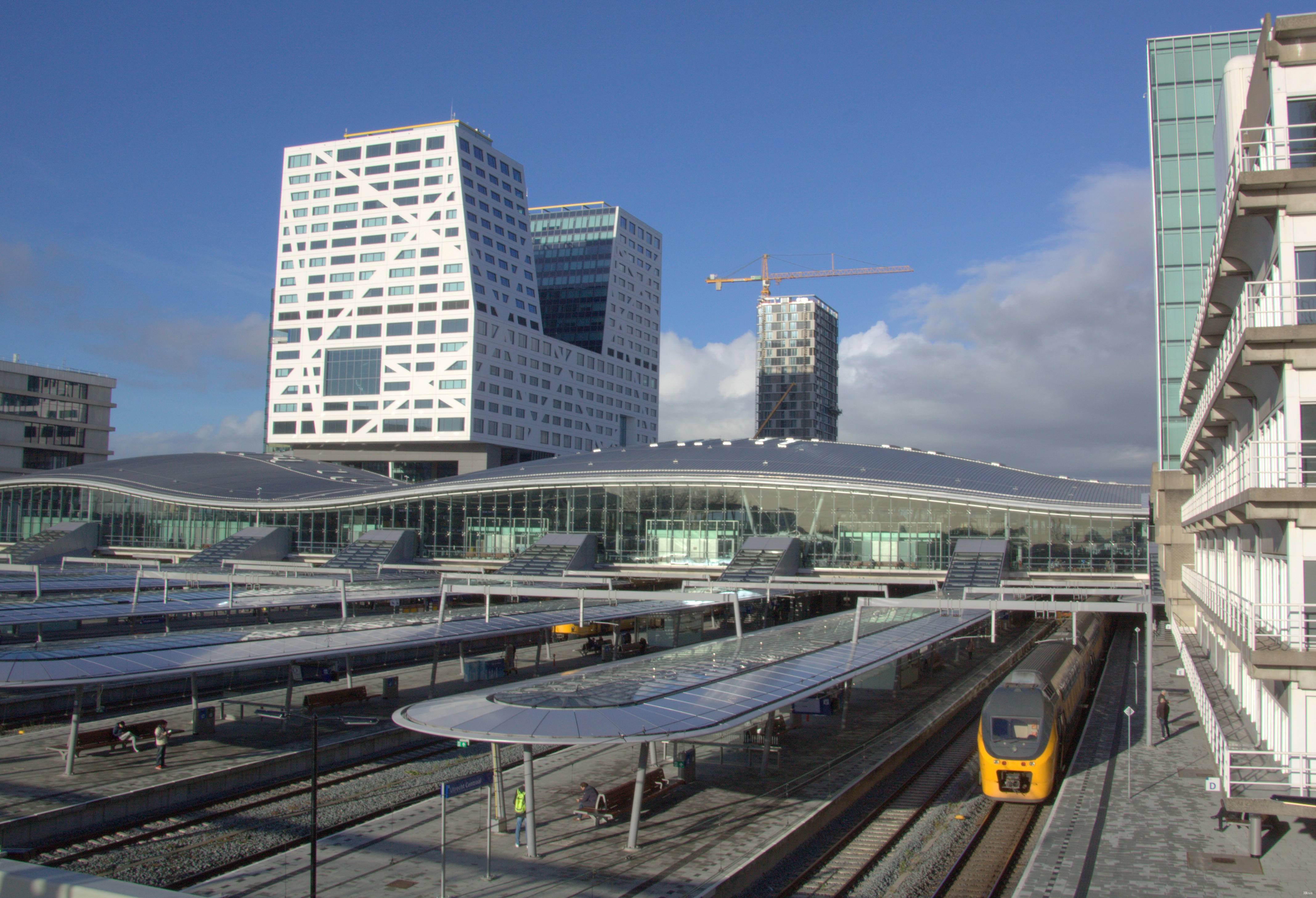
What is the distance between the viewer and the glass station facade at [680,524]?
5847 centimetres

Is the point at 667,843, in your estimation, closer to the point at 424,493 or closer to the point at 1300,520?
the point at 1300,520

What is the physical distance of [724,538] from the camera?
2542 inches

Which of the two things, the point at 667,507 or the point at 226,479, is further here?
the point at 226,479

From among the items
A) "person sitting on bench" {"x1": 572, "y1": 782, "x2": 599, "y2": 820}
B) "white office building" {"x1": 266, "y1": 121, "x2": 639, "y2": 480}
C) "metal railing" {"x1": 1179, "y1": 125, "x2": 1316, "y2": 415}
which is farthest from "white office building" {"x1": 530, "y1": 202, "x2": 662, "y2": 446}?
"metal railing" {"x1": 1179, "y1": 125, "x2": 1316, "y2": 415}

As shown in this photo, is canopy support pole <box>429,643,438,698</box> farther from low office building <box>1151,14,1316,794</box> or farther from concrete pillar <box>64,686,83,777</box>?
low office building <box>1151,14,1316,794</box>

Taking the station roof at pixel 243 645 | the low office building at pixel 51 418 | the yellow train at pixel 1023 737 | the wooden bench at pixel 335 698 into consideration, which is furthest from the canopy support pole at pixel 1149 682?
the low office building at pixel 51 418

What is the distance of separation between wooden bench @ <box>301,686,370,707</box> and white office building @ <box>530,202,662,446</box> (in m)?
102

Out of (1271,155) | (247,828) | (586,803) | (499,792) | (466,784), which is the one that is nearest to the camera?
(1271,155)

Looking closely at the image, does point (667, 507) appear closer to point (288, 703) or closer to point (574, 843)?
point (288, 703)

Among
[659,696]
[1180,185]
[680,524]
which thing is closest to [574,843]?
[659,696]

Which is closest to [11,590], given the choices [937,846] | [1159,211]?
[937,846]

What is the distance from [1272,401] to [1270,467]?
132cm

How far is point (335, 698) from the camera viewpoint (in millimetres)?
33031

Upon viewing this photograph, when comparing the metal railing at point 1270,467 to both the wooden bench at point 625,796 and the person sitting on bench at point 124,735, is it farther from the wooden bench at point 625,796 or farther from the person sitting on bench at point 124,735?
the person sitting on bench at point 124,735
